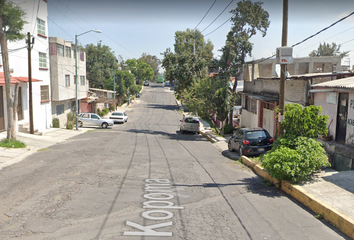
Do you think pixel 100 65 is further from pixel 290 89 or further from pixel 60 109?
pixel 290 89

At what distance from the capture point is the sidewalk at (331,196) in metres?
6.84

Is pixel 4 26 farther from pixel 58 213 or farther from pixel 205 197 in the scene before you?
pixel 205 197

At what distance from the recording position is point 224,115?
25594mm

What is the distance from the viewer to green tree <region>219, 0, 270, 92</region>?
26734mm

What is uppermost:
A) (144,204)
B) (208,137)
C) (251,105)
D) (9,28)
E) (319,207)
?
(9,28)

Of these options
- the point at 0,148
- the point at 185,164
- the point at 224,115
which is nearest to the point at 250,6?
the point at 224,115

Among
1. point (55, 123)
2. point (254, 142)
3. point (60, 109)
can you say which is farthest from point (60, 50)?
point (254, 142)

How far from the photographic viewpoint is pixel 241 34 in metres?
27.5

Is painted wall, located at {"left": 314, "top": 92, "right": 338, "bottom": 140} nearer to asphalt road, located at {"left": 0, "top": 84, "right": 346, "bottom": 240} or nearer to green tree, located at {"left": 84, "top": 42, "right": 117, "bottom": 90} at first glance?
asphalt road, located at {"left": 0, "top": 84, "right": 346, "bottom": 240}

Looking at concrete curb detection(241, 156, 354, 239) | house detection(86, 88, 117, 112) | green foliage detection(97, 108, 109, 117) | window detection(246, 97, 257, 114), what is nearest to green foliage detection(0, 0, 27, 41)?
concrete curb detection(241, 156, 354, 239)

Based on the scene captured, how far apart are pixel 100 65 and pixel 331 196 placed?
5698 cm

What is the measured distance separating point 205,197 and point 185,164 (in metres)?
5.01

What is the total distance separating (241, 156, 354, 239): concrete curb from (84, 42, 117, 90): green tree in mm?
54395

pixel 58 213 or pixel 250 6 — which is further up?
pixel 250 6
